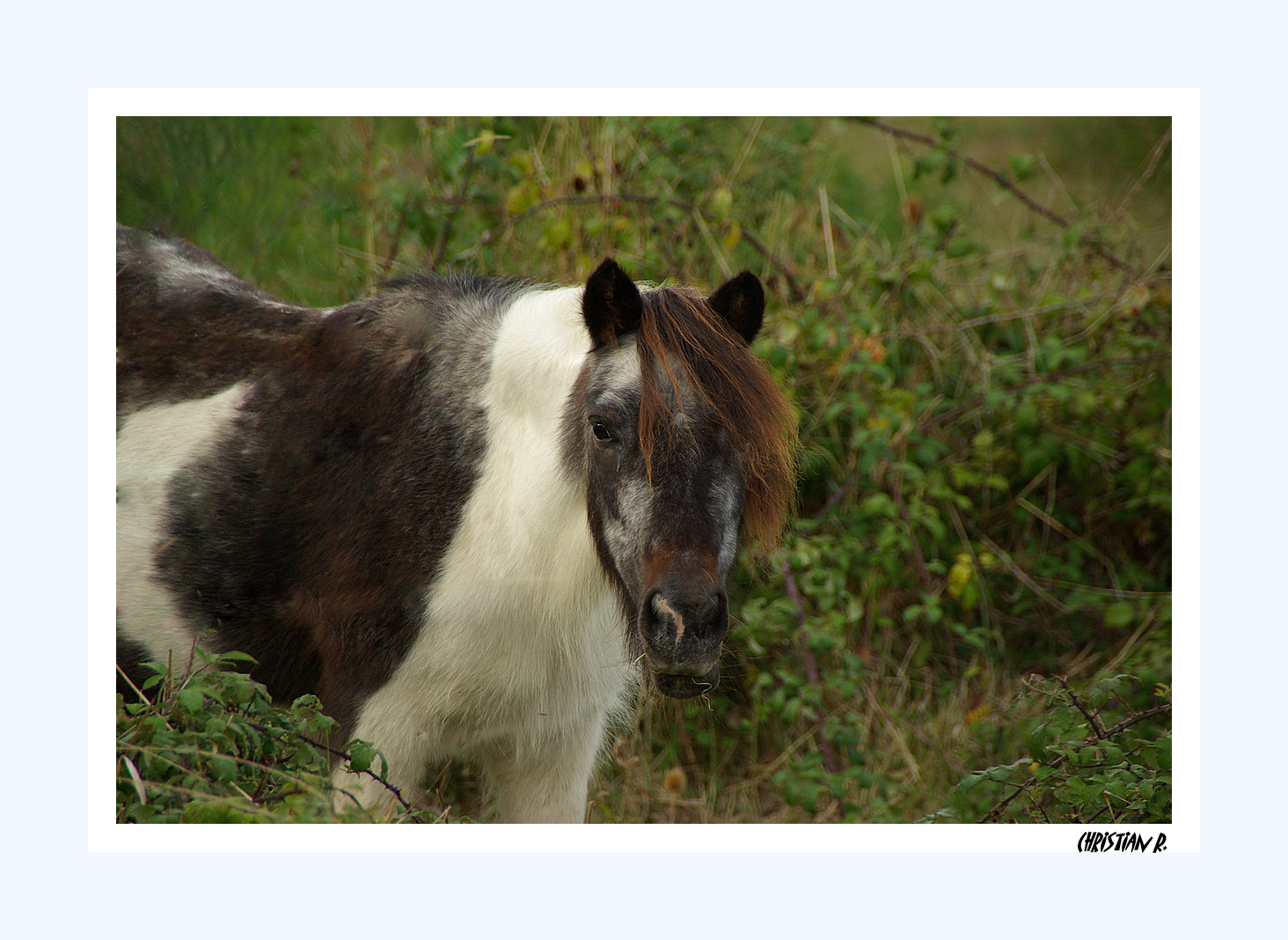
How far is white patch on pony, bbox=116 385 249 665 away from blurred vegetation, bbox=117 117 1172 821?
0.84 m

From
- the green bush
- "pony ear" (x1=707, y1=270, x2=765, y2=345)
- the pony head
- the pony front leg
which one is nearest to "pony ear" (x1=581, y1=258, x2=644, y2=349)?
the pony head

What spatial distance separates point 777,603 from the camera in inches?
146

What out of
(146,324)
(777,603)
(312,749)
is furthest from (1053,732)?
(146,324)

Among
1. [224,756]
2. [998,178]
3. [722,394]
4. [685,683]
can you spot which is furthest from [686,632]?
[998,178]

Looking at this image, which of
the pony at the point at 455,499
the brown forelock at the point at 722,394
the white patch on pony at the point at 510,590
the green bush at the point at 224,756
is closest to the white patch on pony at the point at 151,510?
the pony at the point at 455,499

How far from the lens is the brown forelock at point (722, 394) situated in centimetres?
220

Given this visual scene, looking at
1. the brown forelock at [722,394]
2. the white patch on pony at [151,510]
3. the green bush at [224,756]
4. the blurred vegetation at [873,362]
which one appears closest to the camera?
the green bush at [224,756]

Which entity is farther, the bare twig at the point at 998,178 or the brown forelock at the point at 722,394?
the bare twig at the point at 998,178

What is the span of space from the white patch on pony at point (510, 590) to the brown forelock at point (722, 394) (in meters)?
0.27

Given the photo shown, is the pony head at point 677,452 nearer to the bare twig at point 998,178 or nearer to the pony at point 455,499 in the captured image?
the pony at point 455,499

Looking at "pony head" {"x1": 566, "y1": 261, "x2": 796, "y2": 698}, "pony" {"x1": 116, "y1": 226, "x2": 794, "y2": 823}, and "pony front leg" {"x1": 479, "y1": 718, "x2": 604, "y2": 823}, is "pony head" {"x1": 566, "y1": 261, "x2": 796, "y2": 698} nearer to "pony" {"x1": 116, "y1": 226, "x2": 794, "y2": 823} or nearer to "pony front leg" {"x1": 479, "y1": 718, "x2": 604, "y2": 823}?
"pony" {"x1": 116, "y1": 226, "x2": 794, "y2": 823}

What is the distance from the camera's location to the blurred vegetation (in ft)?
11.9

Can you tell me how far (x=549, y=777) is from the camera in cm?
286

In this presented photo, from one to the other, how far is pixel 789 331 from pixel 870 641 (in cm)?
Result: 139
